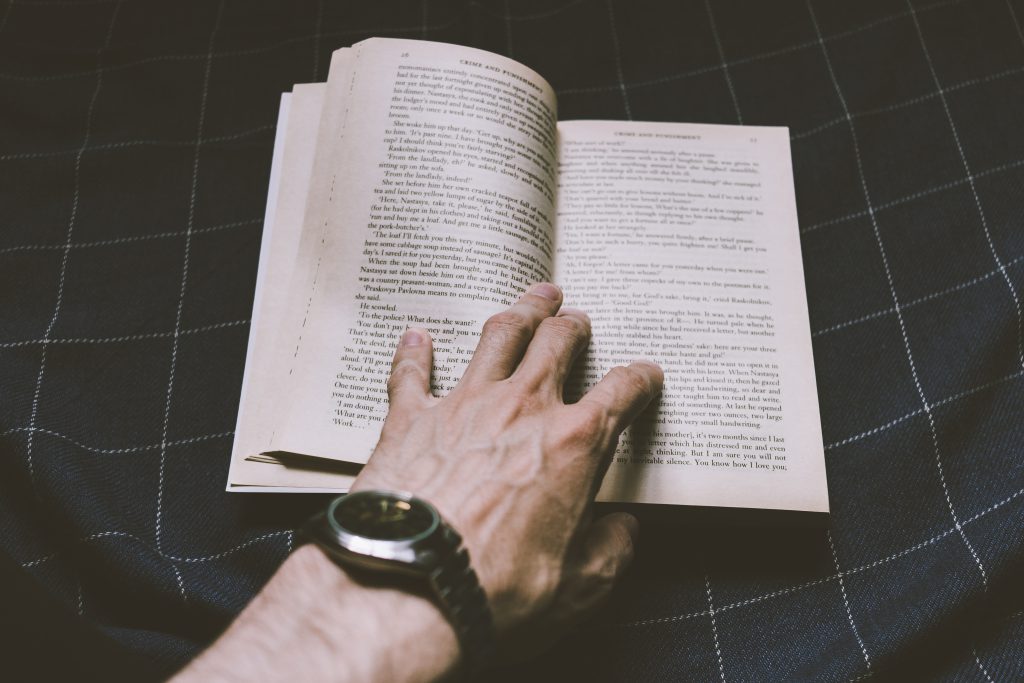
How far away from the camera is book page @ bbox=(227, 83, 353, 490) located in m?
0.55

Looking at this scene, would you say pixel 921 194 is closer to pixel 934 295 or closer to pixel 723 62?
pixel 934 295

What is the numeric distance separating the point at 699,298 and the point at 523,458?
0.23 metres

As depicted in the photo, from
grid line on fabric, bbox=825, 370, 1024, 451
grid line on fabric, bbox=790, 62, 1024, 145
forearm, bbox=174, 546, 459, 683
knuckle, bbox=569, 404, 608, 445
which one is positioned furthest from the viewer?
grid line on fabric, bbox=790, 62, 1024, 145

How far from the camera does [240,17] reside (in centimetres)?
77

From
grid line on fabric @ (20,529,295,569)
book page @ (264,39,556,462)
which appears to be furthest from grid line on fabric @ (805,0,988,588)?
grid line on fabric @ (20,529,295,569)

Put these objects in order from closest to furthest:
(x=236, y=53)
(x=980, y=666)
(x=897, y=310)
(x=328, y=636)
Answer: (x=328, y=636) < (x=980, y=666) < (x=897, y=310) < (x=236, y=53)

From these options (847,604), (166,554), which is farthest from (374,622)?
(847,604)

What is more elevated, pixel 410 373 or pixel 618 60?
pixel 618 60

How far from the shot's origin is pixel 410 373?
0.53 metres

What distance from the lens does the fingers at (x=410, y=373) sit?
1.69 feet

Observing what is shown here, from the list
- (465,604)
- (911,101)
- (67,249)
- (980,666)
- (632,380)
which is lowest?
(980,666)

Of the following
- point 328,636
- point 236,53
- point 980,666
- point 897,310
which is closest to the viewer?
point 328,636

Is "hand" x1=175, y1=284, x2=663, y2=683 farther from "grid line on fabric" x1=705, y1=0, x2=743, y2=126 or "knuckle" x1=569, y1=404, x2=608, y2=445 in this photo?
"grid line on fabric" x1=705, y1=0, x2=743, y2=126

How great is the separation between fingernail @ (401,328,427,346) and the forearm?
0.56 ft
